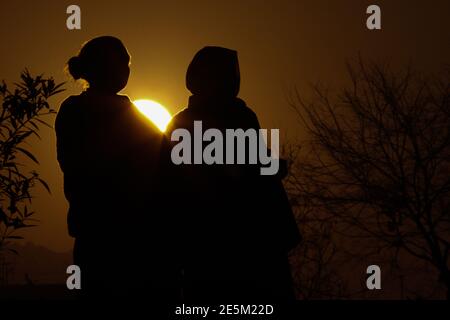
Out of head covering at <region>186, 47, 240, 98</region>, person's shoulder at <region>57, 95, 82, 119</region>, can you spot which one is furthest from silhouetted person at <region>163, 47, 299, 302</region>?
person's shoulder at <region>57, 95, 82, 119</region>

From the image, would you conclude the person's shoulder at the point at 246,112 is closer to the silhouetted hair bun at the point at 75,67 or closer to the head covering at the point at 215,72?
the head covering at the point at 215,72

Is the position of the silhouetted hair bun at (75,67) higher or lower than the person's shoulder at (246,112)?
higher

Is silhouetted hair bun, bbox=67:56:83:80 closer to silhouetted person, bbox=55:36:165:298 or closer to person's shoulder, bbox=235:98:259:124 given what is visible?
silhouetted person, bbox=55:36:165:298

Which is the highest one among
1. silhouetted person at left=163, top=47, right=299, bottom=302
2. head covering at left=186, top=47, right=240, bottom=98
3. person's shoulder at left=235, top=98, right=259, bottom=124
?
head covering at left=186, top=47, right=240, bottom=98

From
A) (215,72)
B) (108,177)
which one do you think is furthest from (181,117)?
(108,177)

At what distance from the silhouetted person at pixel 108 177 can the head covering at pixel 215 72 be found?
0.97ft

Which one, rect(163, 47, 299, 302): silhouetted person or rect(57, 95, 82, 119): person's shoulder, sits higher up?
rect(57, 95, 82, 119): person's shoulder

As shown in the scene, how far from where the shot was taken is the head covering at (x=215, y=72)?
2572 mm

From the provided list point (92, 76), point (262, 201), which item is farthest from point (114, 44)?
point (262, 201)

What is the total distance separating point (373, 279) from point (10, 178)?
362 centimetres

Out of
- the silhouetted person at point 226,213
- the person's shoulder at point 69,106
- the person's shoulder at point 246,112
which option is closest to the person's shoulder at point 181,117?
the silhouetted person at point 226,213

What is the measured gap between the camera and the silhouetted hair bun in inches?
103
